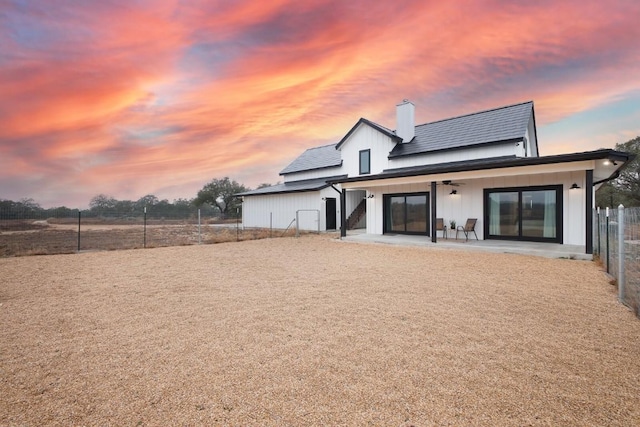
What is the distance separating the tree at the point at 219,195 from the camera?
170ft

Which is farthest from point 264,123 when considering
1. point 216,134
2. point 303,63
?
point 303,63

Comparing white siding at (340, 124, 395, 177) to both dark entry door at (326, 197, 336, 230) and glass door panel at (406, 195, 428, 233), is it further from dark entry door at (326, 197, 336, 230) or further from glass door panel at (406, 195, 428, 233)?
glass door panel at (406, 195, 428, 233)

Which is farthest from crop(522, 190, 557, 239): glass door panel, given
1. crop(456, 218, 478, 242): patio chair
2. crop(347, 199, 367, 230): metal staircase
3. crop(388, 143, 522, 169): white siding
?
crop(347, 199, 367, 230): metal staircase

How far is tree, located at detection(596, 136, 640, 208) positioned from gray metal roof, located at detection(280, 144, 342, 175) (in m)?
34.6

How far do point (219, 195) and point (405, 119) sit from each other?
135 feet

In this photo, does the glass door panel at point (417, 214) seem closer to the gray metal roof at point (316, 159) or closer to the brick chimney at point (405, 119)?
the brick chimney at point (405, 119)

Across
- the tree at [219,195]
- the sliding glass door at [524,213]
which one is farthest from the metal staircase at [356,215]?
the tree at [219,195]

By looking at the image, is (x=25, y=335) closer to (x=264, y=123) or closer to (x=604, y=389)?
(x=604, y=389)

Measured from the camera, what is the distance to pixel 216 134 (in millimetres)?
20047

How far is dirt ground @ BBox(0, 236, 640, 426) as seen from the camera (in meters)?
2.28

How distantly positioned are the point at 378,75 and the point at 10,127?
17492mm

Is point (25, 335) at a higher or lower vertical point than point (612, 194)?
lower

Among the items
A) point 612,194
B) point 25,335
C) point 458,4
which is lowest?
point 25,335

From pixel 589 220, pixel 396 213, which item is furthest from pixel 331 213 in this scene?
pixel 589 220
